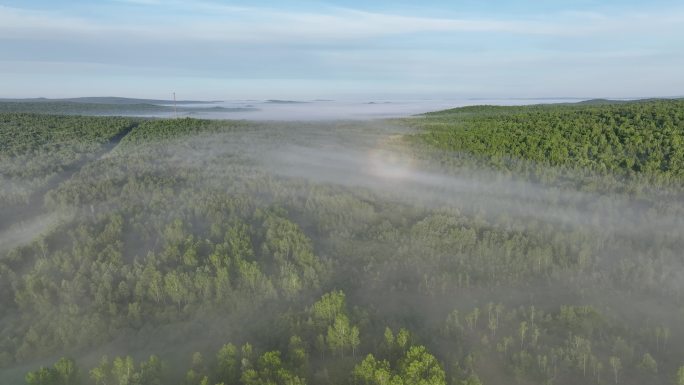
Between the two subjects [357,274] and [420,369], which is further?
[357,274]

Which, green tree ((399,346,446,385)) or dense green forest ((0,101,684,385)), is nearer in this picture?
green tree ((399,346,446,385))

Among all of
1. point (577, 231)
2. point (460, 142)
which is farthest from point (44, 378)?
point (460, 142)

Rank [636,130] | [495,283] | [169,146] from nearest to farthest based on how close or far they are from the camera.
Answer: [495,283], [636,130], [169,146]

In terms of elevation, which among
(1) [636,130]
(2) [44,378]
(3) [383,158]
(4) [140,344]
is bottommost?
(4) [140,344]

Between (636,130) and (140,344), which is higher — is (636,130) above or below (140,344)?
above

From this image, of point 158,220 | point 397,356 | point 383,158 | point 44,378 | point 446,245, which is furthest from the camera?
point 383,158

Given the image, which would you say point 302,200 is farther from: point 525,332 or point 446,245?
point 525,332

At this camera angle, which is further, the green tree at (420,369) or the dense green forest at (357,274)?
the dense green forest at (357,274)

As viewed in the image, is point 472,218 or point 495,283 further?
point 472,218
